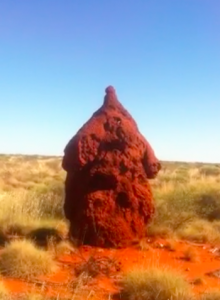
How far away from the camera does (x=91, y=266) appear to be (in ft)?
29.8

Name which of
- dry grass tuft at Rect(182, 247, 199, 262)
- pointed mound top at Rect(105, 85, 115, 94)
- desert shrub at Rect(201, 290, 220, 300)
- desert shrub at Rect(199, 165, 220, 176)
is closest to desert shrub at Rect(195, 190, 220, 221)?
dry grass tuft at Rect(182, 247, 199, 262)

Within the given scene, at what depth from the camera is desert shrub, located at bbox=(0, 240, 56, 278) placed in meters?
8.77

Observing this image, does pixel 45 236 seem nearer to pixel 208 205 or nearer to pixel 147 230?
pixel 147 230

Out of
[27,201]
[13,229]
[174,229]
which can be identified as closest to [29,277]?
[13,229]

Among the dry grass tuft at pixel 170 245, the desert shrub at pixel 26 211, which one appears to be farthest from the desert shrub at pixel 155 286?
the desert shrub at pixel 26 211

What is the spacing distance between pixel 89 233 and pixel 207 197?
24.1ft

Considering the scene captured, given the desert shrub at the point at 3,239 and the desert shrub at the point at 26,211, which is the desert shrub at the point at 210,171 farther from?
the desert shrub at the point at 3,239

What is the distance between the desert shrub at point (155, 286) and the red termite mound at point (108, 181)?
258 centimetres

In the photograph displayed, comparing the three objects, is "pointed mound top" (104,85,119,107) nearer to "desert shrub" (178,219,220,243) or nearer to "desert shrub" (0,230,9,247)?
"desert shrub" (178,219,220,243)

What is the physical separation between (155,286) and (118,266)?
6.18 feet

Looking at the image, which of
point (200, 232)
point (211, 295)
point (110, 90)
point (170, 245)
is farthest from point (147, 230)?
point (211, 295)

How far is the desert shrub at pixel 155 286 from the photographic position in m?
7.55

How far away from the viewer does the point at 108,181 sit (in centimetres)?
1111

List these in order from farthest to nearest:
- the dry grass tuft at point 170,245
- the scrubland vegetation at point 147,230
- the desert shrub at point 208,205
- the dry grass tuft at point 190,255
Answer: the desert shrub at point 208,205, the dry grass tuft at point 170,245, the dry grass tuft at point 190,255, the scrubland vegetation at point 147,230
